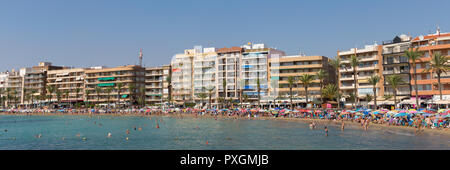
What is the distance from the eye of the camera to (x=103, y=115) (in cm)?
9988

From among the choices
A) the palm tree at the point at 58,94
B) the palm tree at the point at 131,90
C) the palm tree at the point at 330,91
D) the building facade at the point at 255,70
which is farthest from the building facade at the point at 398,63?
the palm tree at the point at 58,94

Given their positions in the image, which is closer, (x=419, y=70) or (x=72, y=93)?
(x=419, y=70)

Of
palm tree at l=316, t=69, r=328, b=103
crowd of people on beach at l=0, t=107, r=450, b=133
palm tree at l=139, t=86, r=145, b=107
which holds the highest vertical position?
palm tree at l=316, t=69, r=328, b=103

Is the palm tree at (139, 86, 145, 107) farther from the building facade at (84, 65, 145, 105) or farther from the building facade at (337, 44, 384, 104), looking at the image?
the building facade at (337, 44, 384, 104)

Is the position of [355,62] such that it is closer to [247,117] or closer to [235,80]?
[247,117]

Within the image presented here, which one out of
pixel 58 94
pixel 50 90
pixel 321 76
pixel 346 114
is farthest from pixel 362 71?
pixel 50 90

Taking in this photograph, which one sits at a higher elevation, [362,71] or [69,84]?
[362,71]

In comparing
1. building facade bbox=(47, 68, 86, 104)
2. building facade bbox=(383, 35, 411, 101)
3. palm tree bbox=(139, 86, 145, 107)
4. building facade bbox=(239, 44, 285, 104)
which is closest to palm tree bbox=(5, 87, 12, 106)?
building facade bbox=(47, 68, 86, 104)

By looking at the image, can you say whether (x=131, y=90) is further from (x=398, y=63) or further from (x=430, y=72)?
(x=430, y=72)

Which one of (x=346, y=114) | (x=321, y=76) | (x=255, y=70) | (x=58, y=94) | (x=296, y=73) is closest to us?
(x=346, y=114)
